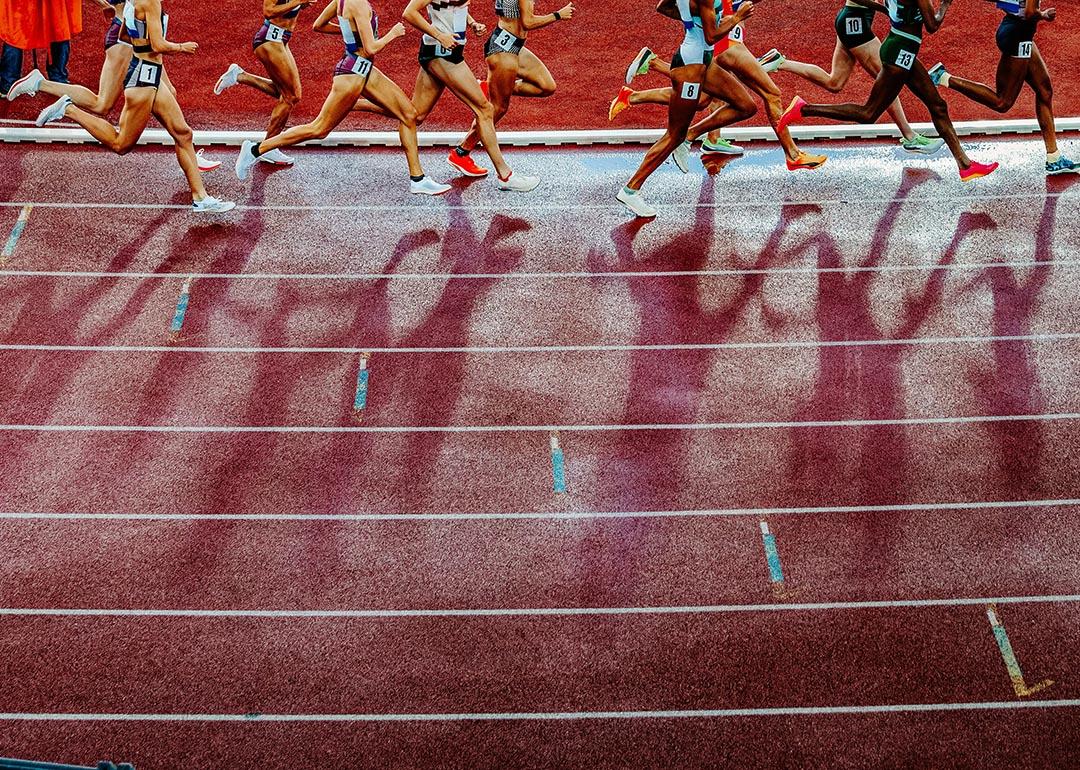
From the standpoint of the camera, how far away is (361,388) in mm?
7945

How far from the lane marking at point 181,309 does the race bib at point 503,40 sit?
2.86 m

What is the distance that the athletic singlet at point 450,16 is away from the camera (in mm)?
9156

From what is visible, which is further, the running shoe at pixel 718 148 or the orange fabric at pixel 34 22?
the orange fabric at pixel 34 22

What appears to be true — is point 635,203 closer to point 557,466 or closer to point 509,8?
point 509,8

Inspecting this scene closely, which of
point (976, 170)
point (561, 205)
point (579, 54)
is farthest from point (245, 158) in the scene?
point (976, 170)

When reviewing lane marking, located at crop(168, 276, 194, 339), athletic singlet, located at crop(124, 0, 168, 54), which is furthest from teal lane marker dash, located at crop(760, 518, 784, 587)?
athletic singlet, located at crop(124, 0, 168, 54)

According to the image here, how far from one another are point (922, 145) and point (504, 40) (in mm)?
3629

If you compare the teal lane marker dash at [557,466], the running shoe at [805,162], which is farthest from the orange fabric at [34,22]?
the teal lane marker dash at [557,466]

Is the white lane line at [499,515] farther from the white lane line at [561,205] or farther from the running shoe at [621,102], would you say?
the running shoe at [621,102]

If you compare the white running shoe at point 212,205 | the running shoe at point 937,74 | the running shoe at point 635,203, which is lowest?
the white running shoe at point 212,205

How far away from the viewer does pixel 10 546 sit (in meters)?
6.77

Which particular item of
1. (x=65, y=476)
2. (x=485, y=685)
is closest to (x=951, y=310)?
(x=485, y=685)

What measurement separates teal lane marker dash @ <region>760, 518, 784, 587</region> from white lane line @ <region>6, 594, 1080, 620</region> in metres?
0.18

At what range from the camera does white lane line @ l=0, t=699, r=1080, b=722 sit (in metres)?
5.79
